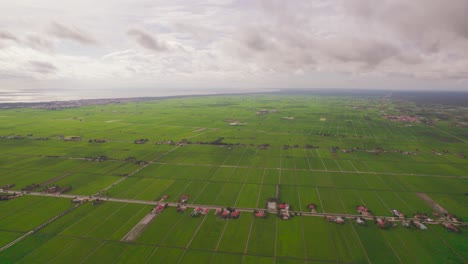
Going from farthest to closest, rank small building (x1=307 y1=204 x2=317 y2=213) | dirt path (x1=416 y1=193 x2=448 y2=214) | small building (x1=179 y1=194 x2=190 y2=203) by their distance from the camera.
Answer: small building (x1=179 y1=194 x2=190 y2=203), dirt path (x1=416 y1=193 x2=448 y2=214), small building (x1=307 y1=204 x2=317 y2=213)

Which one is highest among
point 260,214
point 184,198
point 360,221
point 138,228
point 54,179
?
point 54,179

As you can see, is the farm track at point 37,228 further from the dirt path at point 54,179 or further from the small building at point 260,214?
the small building at point 260,214

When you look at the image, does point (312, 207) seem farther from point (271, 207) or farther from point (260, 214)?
point (260, 214)

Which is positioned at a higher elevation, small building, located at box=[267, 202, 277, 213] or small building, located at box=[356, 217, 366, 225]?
small building, located at box=[267, 202, 277, 213]

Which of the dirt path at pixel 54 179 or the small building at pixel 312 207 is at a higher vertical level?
the dirt path at pixel 54 179

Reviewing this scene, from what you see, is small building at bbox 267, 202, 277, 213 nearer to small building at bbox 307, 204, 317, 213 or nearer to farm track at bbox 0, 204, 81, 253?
small building at bbox 307, 204, 317, 213

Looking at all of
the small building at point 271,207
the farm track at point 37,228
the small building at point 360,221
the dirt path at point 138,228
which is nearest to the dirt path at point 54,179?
the farm track at point 37,228

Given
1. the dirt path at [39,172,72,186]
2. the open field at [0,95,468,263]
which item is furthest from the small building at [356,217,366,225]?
the dirt path at [39,172,72,186]

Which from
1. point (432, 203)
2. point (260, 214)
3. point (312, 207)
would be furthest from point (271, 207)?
point (432, 203)

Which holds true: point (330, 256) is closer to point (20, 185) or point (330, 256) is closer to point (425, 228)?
point (425, 228)
